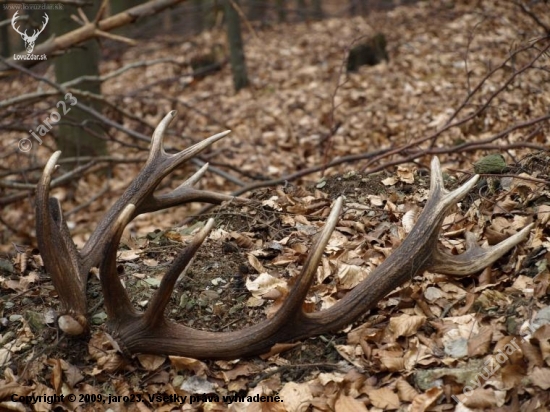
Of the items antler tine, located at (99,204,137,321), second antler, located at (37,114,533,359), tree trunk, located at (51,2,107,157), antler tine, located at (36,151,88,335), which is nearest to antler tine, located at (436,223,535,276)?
second antler, located at (37,114,533,359)

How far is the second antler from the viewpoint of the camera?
317 cm

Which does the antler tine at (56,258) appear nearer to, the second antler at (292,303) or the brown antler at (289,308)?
the second antler at (292,303)

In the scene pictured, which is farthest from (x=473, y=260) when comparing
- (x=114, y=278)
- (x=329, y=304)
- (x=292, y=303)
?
(x=114, y=278)

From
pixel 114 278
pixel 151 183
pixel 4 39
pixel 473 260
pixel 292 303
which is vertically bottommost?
pixel 473 260

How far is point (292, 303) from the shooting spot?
3.19m

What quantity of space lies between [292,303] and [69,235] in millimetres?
1410

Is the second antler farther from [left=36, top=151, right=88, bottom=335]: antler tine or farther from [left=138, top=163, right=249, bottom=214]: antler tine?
[left=138, top=163, right=249, bottom=214]: antler tine

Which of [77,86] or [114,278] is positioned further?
[77,86]

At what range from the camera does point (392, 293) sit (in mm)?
3545

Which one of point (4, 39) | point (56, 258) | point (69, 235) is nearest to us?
point (56, 258)

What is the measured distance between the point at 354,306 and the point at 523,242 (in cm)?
110

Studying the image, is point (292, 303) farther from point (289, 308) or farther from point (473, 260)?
point (473, 260)

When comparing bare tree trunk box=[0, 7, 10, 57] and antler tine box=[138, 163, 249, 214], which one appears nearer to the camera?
antler tine box=[138, 163, 249, 214]

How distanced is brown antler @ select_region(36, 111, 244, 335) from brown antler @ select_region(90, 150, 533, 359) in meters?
0.22
